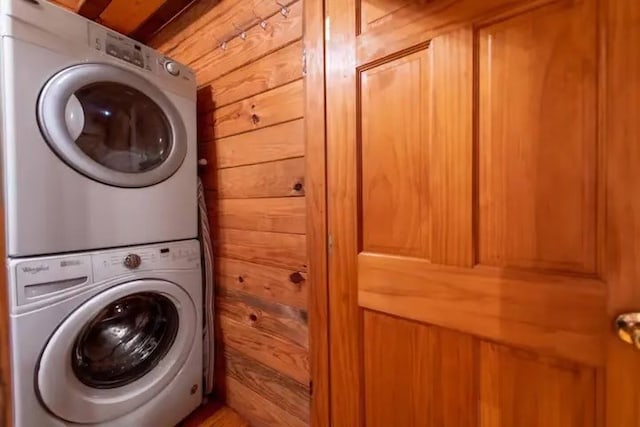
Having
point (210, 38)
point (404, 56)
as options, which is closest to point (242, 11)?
point (210, 38)

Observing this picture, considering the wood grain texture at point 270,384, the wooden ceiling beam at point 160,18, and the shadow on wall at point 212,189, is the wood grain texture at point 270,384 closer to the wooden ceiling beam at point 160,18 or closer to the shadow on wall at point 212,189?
the shadow on wall at point 212,189

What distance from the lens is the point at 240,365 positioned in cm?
125

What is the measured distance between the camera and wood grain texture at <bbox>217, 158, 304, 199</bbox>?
1.01 meters

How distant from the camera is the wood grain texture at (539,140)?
19.5 inches

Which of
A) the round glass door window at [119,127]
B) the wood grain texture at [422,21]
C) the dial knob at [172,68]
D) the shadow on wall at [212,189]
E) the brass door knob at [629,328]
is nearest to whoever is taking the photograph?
the brass door knob at [629,328]

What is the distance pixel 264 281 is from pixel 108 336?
2.10 ft

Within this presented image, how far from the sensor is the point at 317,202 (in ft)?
2.90

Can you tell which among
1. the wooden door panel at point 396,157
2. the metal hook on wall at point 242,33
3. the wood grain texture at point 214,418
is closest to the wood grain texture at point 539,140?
the wooden door panel at point 396,157

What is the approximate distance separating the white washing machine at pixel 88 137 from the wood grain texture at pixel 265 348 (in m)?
0.47

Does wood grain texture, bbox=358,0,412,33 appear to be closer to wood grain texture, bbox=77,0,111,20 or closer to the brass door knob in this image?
the brass door knob

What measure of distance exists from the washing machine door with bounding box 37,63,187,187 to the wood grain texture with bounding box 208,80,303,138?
186 mm

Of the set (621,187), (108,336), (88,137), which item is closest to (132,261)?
(108,336)

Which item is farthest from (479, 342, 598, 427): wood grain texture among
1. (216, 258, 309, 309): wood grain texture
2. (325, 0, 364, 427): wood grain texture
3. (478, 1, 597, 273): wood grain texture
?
(216, 258, 309, 309): wood grain texture

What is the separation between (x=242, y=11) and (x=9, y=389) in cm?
154
